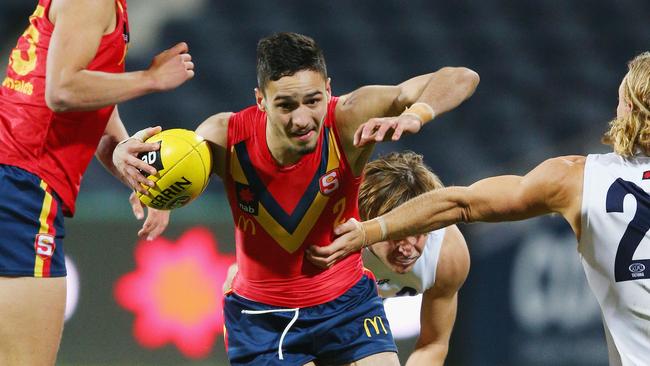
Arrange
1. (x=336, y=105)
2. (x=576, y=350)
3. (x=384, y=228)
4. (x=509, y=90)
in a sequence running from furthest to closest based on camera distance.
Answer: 1. (x=509, y=90)
2. (x=576, y=350)
3. (x=336, y=105)
4. (x=384, y=228)

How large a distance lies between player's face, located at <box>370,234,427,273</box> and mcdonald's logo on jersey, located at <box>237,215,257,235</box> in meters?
0.79

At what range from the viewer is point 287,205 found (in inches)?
147

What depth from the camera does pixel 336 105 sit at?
3752mm

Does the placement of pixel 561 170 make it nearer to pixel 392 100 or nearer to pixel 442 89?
pixel 442 89

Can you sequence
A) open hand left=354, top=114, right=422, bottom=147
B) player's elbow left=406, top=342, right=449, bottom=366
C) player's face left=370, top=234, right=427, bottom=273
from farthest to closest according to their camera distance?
player's elbow left=406, top=342, right=449, bottom=366 < player's face left=370, top=234, right=427, bottom=273 < open hand left=354, top=114, right=422, bottom=147

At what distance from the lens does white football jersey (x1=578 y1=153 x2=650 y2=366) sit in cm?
305

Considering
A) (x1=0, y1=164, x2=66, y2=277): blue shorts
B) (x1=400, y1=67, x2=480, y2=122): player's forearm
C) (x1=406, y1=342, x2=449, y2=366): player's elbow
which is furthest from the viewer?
(x1=406, y1=342, x2=449, y2=366): player's elbow

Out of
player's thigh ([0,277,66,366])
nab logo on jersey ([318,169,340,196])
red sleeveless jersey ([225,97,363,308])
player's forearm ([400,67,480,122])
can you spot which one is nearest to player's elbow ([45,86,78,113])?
player's thigh ([0,277,66,366])


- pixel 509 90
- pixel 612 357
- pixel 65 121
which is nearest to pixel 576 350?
pixel 509 90

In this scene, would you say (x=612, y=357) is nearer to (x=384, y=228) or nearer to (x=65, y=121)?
(x=384, y=228)

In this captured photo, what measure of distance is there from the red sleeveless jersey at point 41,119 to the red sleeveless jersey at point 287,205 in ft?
1.87

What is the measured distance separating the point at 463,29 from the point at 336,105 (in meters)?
4.07

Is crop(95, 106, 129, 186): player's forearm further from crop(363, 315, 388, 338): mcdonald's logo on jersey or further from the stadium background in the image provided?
the stadium background

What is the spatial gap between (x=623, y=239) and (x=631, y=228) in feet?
0.14
